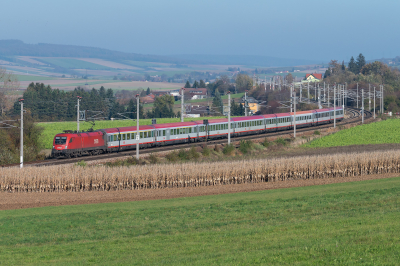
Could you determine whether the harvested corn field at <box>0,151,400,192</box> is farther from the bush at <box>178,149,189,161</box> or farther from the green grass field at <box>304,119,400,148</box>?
the green grass field at <box>304,119,400,148</box>

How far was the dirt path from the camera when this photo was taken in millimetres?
31438

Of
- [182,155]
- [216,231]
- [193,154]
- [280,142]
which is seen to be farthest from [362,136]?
[216,231]

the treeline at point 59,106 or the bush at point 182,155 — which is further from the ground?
the treeline at point 59,106

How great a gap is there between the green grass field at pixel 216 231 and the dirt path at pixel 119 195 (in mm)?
2775

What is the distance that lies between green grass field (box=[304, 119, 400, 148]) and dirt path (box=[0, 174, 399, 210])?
34667 mm

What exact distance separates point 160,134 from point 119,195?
27146 mm

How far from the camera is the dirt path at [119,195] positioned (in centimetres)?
3144

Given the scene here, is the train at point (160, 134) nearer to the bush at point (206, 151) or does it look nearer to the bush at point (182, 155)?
the bush at point (182, 155)

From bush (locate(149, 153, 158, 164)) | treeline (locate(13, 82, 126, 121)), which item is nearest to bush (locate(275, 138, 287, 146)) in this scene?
bush (locate(149, 153, 158, 164))

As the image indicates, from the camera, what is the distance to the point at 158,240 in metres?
17.6

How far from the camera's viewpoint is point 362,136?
7888cm

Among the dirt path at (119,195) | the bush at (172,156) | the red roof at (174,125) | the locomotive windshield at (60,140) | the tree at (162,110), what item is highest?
the tree at (162,110)

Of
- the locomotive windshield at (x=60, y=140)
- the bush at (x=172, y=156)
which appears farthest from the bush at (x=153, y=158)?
the locomotive windshield at (x=60, y=140)

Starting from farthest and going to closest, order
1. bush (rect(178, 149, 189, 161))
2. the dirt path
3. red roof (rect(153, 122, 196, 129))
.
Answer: red roof (rect(153, 122, 196, 129)) → bush (rect(178, 149, 189, 161)) → the dirt path
